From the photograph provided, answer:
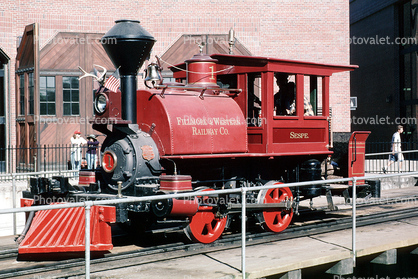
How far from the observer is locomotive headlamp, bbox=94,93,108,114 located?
28.0 ft

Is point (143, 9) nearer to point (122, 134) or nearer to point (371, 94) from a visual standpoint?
point (122, 134)

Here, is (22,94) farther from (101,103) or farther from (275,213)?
(275,213)

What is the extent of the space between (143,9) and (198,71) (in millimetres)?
12106

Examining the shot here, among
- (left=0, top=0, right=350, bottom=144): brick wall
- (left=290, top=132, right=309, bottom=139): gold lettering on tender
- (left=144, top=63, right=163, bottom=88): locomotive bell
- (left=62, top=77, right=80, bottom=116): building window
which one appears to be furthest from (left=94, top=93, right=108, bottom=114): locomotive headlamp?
(left=0, top=0, right=350, bottom=144): brick wall

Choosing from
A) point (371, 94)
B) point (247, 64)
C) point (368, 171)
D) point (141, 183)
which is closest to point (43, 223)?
point (141, 183)

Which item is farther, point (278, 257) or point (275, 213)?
point (275, 213)

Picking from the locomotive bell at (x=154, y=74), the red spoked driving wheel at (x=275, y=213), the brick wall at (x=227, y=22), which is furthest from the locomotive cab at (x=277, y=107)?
the brick wall at (x=227, y=22)

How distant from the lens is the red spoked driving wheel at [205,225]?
8.31 meters

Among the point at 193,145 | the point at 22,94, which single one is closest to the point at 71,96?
the point at 22,94

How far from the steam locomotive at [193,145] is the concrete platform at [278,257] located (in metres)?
0.82

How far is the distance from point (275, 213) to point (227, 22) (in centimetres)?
1328

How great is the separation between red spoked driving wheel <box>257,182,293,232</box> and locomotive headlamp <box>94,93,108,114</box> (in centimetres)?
303

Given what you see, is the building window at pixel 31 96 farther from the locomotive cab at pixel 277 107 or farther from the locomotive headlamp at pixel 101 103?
the locomotive headlamp at pixel 101 103

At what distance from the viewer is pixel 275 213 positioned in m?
9.43
